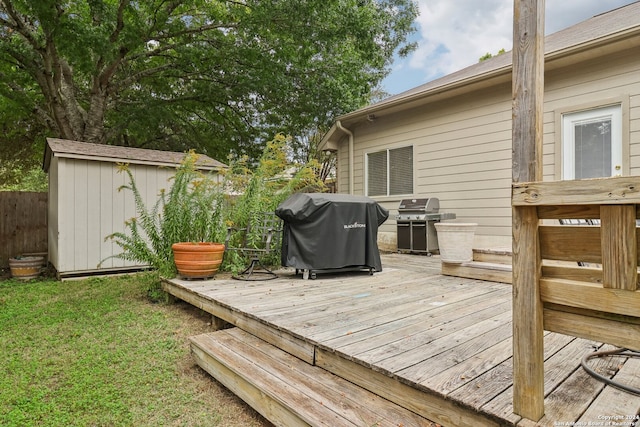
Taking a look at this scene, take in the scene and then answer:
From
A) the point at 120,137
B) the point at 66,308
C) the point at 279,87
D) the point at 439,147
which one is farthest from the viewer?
the point at 120,137

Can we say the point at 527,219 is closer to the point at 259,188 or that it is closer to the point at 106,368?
the point at 106,368

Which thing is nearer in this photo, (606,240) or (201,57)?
(606,240)

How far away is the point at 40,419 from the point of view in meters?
1.90

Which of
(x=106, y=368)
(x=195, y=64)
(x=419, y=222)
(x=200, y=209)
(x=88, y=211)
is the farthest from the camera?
(x=195, y=64)

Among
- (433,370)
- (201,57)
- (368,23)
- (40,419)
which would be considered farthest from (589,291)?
(201,57)

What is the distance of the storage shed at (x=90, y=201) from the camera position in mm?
5430

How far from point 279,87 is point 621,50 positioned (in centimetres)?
711

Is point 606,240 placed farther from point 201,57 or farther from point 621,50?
point 201,57

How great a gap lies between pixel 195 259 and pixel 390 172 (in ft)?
14.9

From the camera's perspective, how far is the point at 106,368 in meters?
2.48

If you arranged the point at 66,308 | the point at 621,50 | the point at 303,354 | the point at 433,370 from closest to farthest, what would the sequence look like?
the point at 433,370
the point at 303,354
the point at 66,308
the point at 621,50

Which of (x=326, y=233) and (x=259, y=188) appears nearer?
(x=326, y=233)

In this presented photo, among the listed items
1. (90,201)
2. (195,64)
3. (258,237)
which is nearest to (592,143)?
(258,237)

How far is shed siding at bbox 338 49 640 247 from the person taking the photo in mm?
4445
